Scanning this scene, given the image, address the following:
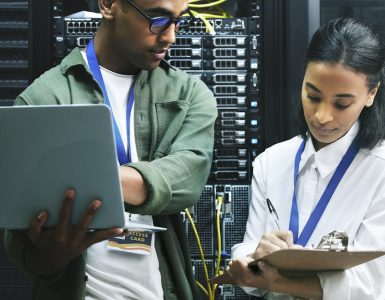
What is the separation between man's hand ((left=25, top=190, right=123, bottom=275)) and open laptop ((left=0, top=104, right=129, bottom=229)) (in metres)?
0.01

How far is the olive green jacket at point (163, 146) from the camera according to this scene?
182 centimetres

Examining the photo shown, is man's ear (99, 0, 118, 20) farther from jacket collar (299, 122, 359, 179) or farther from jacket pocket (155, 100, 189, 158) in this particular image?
jacket collar (299, 122, 359, 179)

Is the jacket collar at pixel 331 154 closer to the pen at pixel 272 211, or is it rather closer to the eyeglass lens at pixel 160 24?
the pen at pixel 272 211

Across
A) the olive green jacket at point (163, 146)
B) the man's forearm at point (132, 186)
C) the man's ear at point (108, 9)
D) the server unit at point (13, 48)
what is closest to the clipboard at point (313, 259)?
the olive green jacket at point (163, 146)

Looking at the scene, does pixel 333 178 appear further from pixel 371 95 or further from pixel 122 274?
pixel 122 274

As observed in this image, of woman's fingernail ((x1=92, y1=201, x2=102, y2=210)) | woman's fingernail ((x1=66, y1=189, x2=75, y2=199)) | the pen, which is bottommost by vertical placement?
the pen

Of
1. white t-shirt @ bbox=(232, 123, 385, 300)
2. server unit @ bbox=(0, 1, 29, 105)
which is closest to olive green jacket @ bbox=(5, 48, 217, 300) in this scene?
white t-shirt @ bbox=(232, 123, 385, 300)

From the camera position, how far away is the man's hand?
161 centimetres

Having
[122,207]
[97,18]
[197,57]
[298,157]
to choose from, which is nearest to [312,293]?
[298,157]

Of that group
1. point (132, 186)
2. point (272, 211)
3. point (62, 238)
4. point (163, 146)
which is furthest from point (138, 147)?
point (272, 211)

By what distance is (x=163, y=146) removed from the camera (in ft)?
6.30

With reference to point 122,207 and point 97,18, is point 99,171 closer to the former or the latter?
point 122,207

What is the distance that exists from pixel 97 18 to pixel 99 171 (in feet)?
3.71

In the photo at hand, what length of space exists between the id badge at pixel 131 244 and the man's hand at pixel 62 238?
12cm
